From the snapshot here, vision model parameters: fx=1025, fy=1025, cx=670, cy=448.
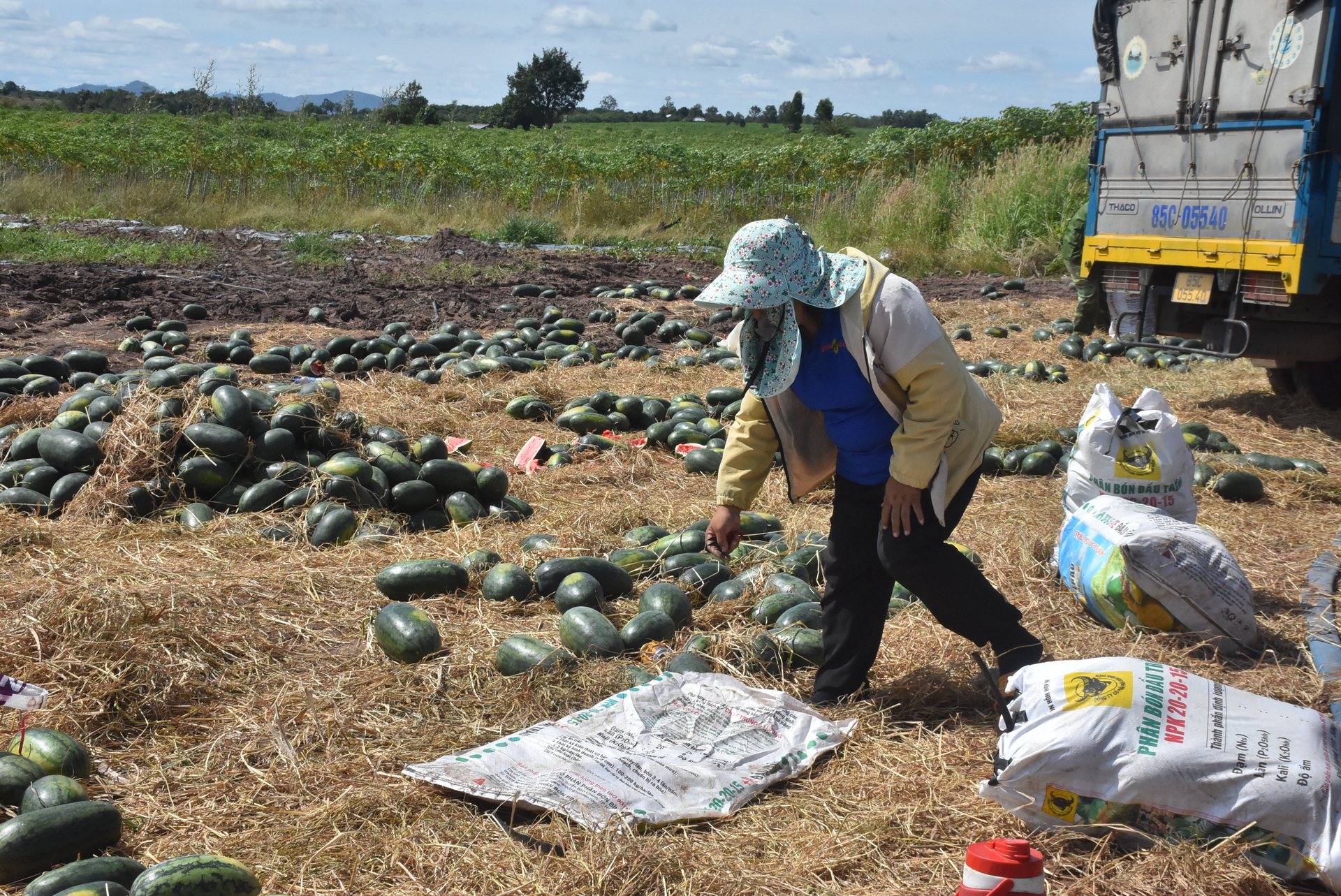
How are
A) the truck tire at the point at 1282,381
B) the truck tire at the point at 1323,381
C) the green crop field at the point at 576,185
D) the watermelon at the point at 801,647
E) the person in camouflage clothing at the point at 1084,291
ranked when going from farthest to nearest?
the green crop field at the point at 576,185
the person in camouflage clothing at the point at 1084,291
the truck tire at the point at 1282,381
the truck tire at the point at 1323,381
the watermelon at the point at 801,647

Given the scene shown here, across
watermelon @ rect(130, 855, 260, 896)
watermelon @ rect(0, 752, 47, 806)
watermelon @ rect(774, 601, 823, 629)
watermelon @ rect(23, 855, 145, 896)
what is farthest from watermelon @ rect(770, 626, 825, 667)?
watermelon @ rect(0, 752, 47, 806)

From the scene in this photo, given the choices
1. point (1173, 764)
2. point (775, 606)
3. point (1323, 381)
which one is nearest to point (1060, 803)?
point (1173, 764)

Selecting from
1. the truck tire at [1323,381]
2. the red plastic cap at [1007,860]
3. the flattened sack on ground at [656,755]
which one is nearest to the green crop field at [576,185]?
the truck tire at [1323,381]

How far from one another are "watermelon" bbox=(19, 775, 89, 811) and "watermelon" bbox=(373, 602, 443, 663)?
4.27 ft

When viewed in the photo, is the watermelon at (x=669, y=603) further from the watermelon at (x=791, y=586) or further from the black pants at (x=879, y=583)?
the black pants at (x=879, y=583)

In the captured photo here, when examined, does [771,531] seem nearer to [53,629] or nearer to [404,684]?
[404,684]

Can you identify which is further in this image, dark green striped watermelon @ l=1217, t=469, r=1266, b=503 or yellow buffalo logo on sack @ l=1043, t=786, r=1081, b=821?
dark green striped watermelon @ l=1217, t=469, r=1266, b=503

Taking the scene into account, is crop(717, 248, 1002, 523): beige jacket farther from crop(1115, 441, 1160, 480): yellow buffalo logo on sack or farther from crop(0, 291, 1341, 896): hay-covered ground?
crop(1115, 441, 1160, 480): yellow buffalo logo on sack

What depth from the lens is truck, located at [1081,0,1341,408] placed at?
7.43 metres

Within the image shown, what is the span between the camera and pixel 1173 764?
8.79 feet

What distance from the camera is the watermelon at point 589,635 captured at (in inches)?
158

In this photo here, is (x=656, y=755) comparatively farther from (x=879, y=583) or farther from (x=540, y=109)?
(x=540, y=109)

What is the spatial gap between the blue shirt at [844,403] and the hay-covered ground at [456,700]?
0.88 meters

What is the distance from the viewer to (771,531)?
215 inches
